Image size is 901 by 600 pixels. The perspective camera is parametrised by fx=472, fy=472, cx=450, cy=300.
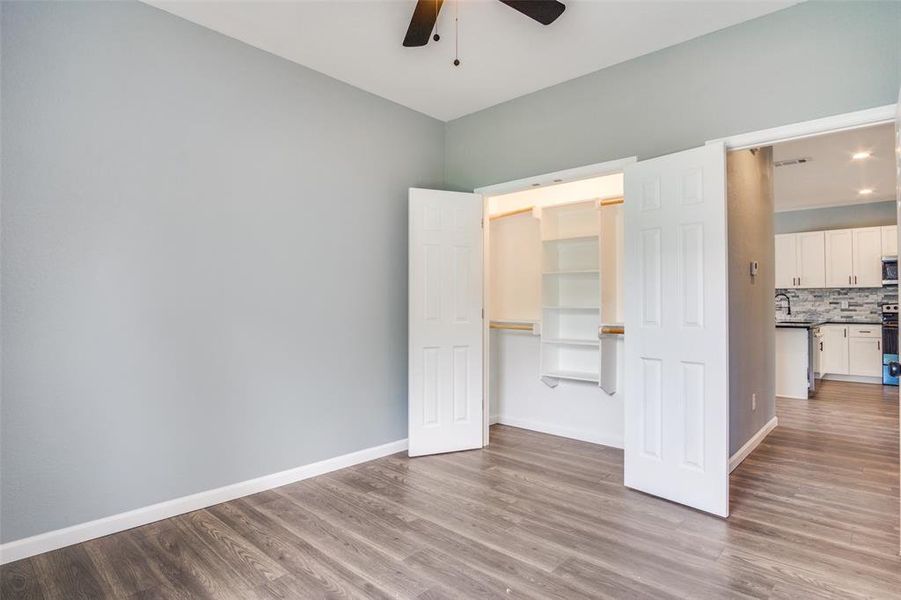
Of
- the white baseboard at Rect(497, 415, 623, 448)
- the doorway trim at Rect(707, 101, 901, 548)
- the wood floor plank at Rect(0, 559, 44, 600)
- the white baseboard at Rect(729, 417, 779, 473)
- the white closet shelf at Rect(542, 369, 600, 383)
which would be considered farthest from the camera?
the white closet shelf at Rect(542, 369, 600, 383)

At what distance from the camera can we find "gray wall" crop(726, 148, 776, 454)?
348 cm

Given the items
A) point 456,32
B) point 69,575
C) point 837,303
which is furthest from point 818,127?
point 837,303

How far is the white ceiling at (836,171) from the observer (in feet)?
15.3

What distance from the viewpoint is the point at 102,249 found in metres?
2.53

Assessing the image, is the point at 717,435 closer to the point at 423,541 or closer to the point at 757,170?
the point at 423,541

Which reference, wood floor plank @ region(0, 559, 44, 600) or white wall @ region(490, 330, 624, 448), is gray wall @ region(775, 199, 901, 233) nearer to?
white wall @ region(490, 330, 624, 448)

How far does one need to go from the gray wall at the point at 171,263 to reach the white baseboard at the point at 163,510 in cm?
5

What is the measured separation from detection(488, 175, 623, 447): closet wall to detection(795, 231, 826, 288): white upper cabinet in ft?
17.6

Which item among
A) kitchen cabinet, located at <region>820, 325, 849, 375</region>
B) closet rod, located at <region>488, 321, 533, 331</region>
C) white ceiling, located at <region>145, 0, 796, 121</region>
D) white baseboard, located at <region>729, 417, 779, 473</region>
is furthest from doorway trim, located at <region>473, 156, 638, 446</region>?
kitchen cabinet, located at <region>820, 325, 849, 375</region>

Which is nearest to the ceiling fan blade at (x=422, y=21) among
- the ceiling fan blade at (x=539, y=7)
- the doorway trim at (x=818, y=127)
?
the ceiling fan blade at (x=539, y=7)

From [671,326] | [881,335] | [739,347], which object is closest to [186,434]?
[671,326]

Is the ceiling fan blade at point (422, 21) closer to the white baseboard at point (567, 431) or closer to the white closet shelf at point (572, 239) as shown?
the white closet shelf at point (572, 239)

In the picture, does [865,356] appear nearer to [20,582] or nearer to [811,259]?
[811,259]

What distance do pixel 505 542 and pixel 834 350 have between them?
7.48m
